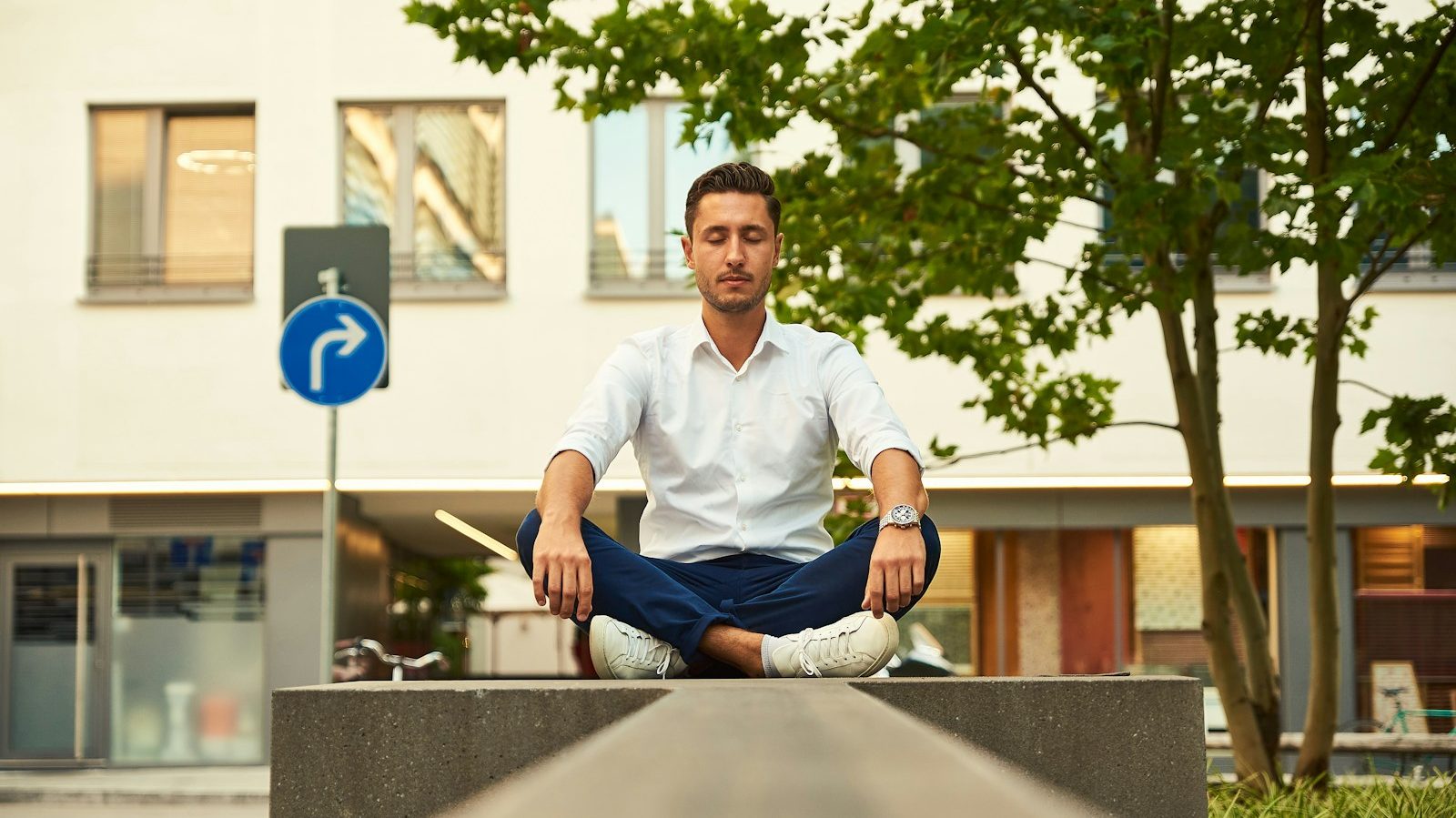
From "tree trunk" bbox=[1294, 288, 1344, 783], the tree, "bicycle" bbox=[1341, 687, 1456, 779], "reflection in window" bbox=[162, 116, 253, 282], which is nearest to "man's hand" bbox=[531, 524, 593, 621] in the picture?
the tree

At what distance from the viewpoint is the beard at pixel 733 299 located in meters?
4.24

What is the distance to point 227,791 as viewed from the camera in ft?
50.1

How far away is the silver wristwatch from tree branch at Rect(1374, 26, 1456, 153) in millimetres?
4244

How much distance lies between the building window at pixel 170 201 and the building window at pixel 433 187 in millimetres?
1216

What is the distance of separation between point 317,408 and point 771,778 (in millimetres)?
17493

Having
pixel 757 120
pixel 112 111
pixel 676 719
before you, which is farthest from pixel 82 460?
pixel 676 719

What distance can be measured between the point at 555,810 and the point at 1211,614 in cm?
793

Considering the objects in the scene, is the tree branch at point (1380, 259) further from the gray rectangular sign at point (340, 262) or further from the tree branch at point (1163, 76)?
the gray rectangular sign at point (340, 262)

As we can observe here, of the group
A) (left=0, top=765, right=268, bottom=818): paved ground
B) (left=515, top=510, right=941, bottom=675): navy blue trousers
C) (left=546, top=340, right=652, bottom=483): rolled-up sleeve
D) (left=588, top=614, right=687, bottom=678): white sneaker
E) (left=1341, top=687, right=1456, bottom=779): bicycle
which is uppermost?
(left=546, top=340, right=652, bottom=483): rolled-up sleeve

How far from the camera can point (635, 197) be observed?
18281mm

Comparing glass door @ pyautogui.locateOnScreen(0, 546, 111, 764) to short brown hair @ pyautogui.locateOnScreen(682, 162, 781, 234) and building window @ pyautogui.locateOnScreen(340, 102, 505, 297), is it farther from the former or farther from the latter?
short brown hair @ pyautogui.locateOnScreen(682, 162, 781, 234)

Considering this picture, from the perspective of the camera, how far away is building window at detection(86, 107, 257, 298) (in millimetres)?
18453

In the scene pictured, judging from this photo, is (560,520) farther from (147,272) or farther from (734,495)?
(147,272)

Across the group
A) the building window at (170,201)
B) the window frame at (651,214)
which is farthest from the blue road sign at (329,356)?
the building window at (170,201)
